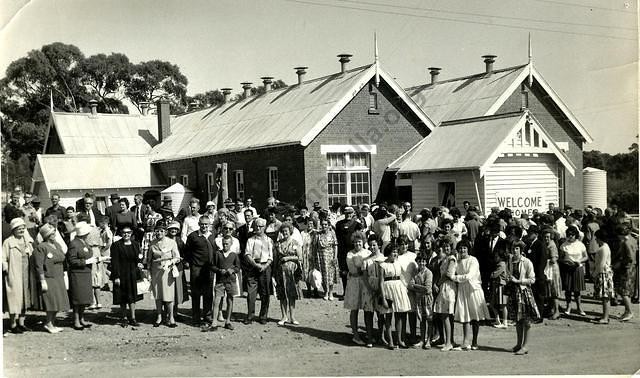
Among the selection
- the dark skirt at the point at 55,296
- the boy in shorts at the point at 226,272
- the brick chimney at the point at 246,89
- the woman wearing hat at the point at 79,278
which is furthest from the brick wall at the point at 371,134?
the dark skirt at the point at 55,296

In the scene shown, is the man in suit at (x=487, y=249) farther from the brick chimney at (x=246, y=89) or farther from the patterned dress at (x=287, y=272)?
the brick chimney at (x=246, y=89)

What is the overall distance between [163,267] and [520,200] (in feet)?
40.3

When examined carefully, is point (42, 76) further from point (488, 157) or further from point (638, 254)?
point (638, 254)

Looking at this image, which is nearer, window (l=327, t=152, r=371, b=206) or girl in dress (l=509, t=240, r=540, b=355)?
girl in dress (l=509, t=240, r=540, b=355)

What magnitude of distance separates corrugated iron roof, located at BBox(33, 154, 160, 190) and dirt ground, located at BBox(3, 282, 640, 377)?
17436mm

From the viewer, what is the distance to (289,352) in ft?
31.6

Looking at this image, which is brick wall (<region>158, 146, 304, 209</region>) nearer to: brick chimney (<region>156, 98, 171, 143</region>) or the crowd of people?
brick chimney (<region>156, 98, 171, 143</region>)

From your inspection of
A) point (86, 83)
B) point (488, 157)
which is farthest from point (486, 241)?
point (86, 83)

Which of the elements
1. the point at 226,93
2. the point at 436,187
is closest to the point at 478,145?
the point at 436,187

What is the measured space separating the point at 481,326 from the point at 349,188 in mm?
11972

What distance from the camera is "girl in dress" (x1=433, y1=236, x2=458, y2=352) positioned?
968 centimetres

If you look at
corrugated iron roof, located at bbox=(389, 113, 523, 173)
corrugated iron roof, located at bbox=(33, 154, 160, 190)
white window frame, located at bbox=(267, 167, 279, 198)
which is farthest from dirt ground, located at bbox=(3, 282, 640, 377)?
corrugated iron roof, located at bbox=(33, 154, 160, 190)

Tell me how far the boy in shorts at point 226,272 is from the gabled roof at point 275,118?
10.5 m

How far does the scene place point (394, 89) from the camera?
23.7 metres
